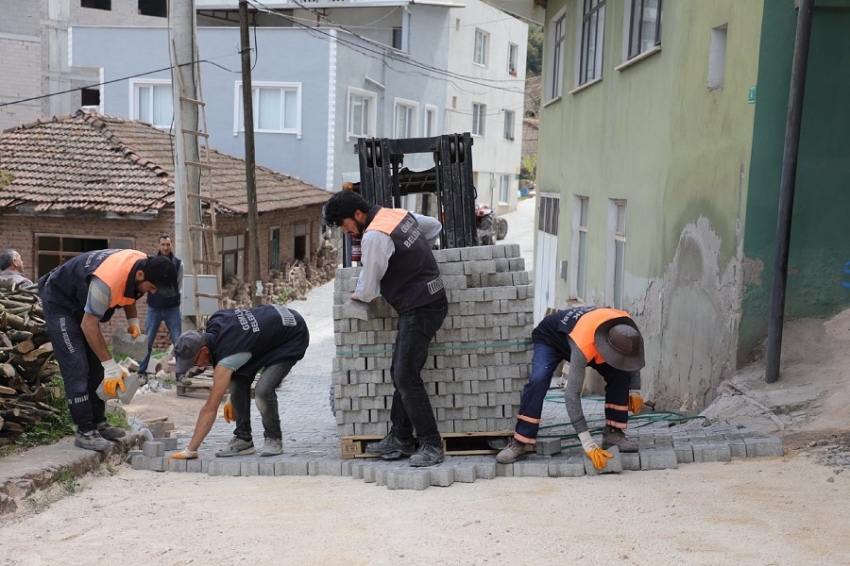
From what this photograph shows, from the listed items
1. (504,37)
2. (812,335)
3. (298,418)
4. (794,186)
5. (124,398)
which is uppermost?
(504,37)

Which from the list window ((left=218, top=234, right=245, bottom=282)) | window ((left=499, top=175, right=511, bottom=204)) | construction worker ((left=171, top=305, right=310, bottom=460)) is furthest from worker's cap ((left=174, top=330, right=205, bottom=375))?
window ((left=499, top=175, right=511, bottom=204))

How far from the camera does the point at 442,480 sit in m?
6.34

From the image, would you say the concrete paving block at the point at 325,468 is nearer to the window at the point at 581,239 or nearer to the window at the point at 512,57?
the window at the point at 581,239

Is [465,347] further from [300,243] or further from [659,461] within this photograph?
[300,243]

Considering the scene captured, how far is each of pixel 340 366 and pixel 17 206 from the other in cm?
1344

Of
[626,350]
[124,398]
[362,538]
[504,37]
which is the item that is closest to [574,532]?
[362,538]

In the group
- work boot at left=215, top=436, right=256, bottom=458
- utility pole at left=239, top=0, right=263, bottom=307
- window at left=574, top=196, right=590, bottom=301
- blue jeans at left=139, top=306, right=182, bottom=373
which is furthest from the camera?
utility pole at left=239, top=0, right=263, bottom=307

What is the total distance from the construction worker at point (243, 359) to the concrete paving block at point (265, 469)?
0.42m

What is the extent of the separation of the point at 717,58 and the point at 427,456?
4.87 metres

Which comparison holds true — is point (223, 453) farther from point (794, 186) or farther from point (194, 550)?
point (794, 186)

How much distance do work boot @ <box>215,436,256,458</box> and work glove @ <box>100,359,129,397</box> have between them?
36.4 inches

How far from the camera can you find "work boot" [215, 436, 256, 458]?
24.3 feet

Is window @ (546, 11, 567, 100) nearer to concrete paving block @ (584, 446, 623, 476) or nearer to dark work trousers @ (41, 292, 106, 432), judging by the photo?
concrete paving block @ (584, 446, 623, 476)

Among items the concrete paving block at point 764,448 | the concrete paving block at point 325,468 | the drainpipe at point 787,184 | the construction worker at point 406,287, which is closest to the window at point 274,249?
the concrete paving block at point 325,468
